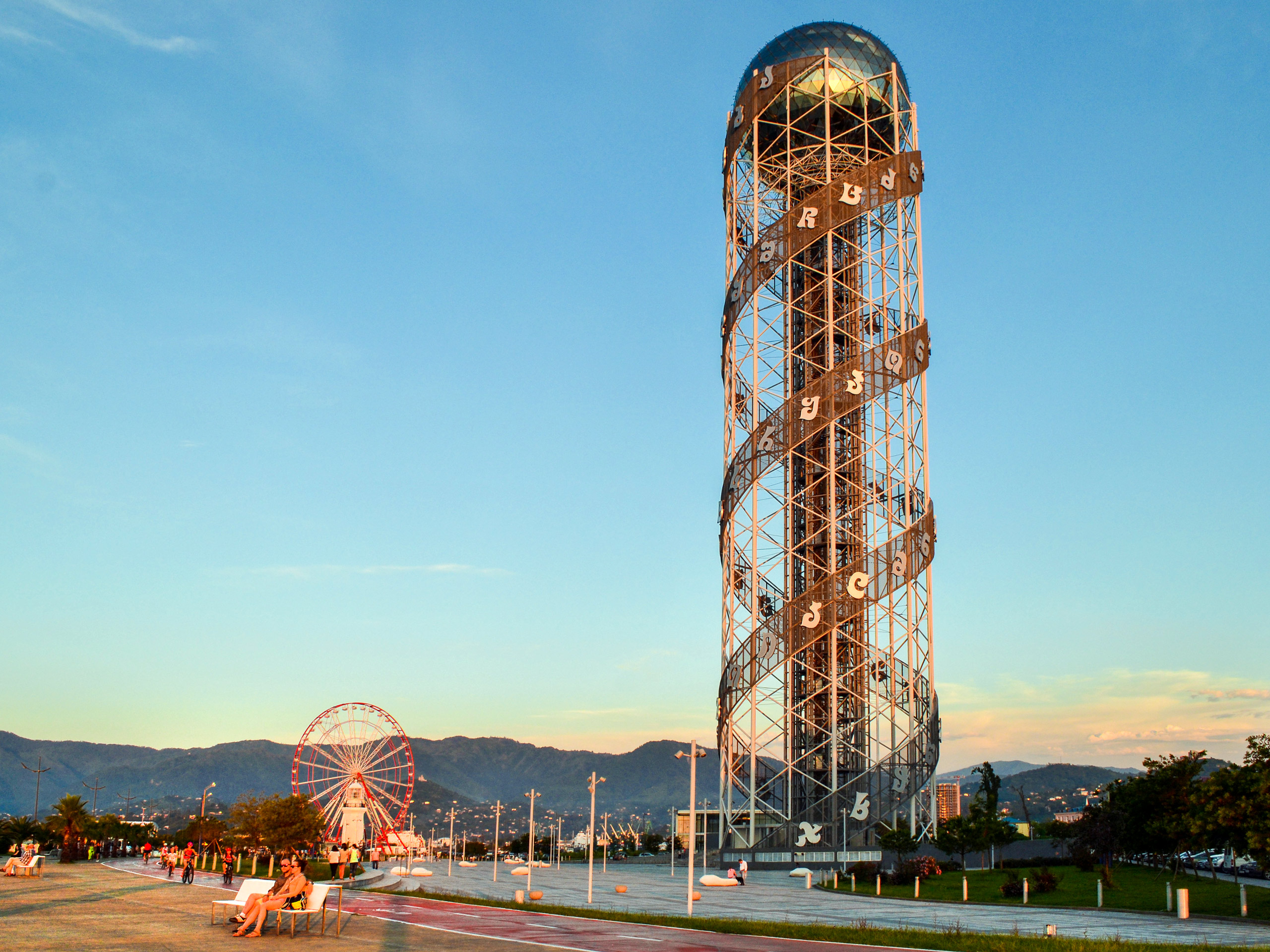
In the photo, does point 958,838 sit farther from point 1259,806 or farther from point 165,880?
point 165,880

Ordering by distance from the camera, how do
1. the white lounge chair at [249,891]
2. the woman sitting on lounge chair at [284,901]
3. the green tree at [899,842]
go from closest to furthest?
the woman sitting on lounge chair at [284,901], the white lounge chair at [249,891], the green tree at [899,842]

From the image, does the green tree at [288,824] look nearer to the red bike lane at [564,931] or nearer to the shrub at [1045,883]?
the red bike lane at [564,931]

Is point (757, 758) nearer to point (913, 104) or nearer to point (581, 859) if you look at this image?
point (913, 104)

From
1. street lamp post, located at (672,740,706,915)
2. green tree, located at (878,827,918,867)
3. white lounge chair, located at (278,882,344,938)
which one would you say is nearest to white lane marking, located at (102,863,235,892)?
street lamp post, located at (672,740,706,915)

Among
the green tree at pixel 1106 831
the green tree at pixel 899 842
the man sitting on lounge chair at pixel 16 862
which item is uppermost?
the green tree at pixel 1106 831

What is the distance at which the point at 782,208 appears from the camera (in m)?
65.9

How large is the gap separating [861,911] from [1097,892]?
11808 mm

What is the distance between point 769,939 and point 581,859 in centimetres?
8852

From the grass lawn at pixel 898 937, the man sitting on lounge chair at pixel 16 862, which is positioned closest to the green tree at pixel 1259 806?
the grass lawn at pixel 898 937

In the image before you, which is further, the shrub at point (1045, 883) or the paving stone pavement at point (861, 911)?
the shrub at point (1045, 883)

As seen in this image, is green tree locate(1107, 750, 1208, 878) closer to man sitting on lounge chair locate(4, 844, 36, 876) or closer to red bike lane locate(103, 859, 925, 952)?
red bike lane locate(103, 859, 925, 952)

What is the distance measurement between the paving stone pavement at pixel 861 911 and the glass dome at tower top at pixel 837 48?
156 feet

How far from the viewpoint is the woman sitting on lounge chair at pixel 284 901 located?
1591cm

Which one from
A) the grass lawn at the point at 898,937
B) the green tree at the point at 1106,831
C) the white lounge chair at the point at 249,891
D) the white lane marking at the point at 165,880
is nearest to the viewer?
the white lounge chair at the point at 249,891
